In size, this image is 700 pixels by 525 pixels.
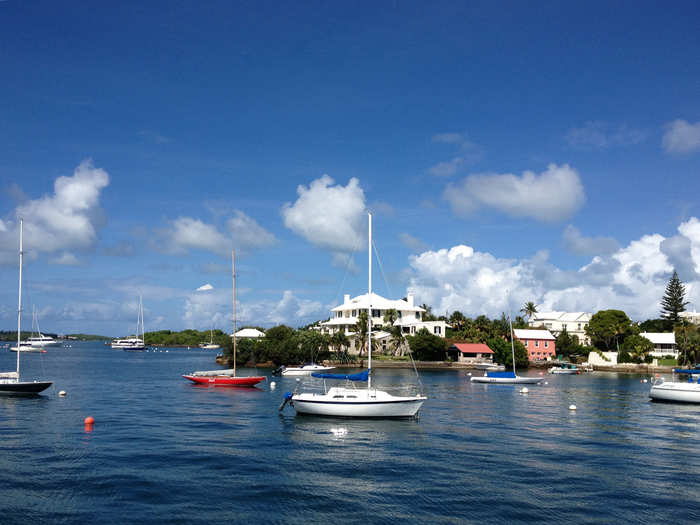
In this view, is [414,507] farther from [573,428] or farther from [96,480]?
[573,428]

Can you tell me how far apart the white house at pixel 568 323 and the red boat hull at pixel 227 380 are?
4258 inches

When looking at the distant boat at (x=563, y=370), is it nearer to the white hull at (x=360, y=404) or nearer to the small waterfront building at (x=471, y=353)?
the small waterfront building at (x=471, y=353)

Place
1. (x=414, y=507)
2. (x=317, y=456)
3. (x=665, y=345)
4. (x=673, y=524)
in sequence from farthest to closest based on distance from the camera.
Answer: (x=665, y=345) < (x=317, y=456) < (x=414, y=507) < (x=673, y=524)

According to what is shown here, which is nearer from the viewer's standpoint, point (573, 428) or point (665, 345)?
point (573, 428)

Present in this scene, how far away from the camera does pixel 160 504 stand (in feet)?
76.2

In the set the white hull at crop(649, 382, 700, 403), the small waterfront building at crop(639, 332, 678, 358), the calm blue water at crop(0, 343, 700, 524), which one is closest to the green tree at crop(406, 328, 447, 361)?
the small waterfront building at crop(639, 332, 678, 358)

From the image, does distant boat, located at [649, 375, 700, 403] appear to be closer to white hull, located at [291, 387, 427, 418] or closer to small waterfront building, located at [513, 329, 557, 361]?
white hull, located at [291, 387, 427, 418]

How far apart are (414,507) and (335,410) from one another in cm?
2028

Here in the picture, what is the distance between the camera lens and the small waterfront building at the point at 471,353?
125812mm

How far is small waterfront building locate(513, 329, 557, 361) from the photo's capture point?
138125 millimetres

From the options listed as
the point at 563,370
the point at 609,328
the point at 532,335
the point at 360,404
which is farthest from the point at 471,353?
the point at 360,404

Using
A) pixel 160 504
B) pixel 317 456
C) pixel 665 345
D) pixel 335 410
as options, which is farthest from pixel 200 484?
pixel 665 345

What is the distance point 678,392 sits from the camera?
60781mm

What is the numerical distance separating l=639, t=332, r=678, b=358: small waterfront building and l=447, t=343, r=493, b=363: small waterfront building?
128 feet
